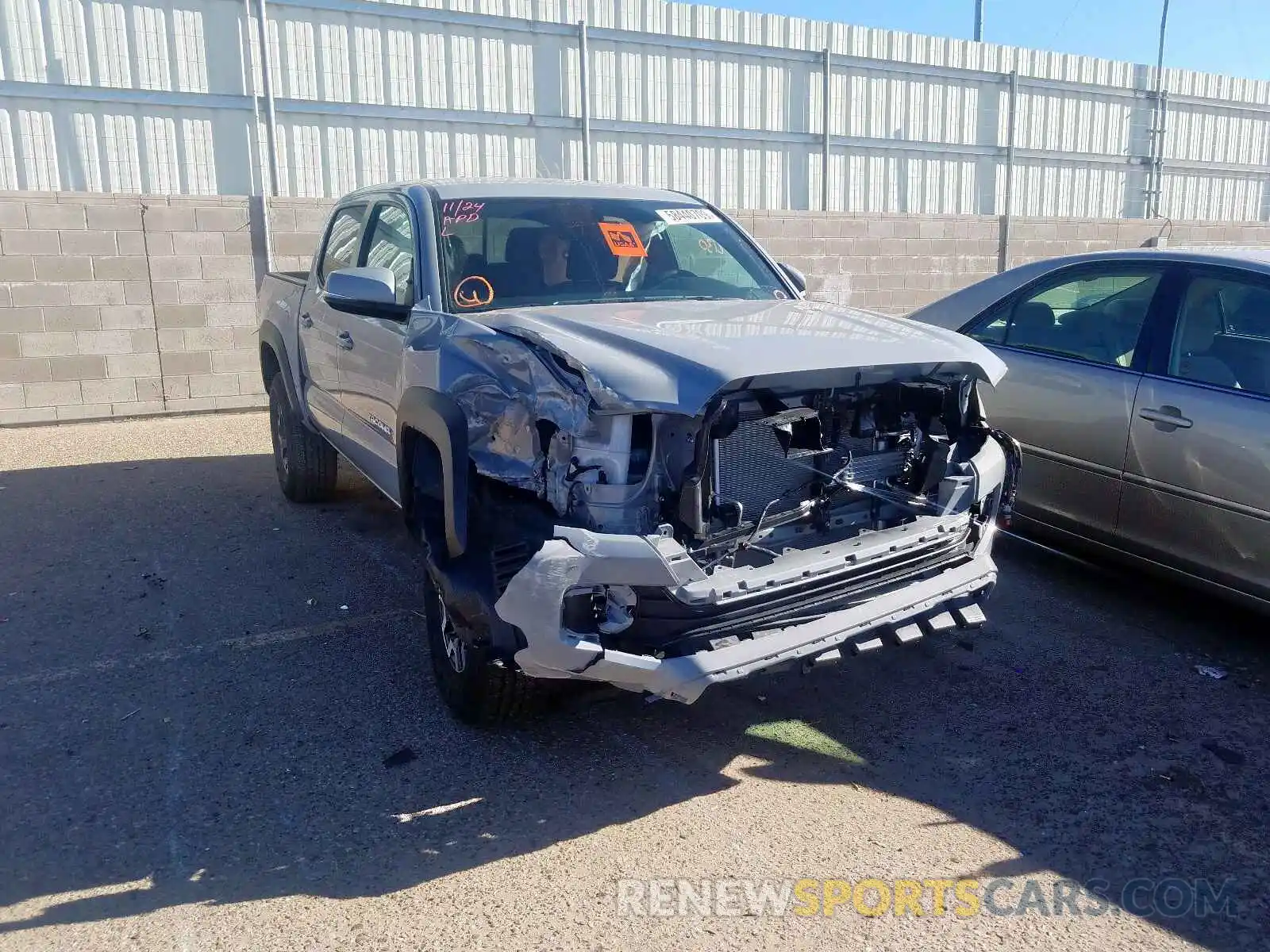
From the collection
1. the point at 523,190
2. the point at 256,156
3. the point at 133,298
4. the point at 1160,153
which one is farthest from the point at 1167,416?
the point at 1160,153

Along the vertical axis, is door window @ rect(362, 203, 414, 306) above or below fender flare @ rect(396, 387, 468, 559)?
above

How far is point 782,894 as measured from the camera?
2961 millimetres

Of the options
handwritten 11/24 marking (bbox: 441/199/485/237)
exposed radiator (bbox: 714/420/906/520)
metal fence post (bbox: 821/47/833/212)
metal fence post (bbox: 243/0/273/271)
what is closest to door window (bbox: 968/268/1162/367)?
exposed radiator (bbox: 714/420/906/520)

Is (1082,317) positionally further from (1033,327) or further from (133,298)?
(133,298)

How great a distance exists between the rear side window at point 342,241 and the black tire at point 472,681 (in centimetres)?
241

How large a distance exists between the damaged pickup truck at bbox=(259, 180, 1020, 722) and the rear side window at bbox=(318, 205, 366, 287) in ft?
3.47

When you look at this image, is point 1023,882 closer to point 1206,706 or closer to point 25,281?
point 1206,706

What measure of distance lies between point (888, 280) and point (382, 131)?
6141 millimetres

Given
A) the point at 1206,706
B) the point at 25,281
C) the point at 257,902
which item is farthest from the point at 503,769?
the point at 25,281

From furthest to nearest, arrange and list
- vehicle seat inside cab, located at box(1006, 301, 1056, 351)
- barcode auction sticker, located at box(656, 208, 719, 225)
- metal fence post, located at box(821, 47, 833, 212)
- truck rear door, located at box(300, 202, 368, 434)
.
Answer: metal fence post, located at box(821, 47, 833, 212) < truck rear door, located at box(300, 202, 368, 434) < vehicle seat inside cab, located at box(1006, 301, 1056, 351) < barcode auction sticker, located at box(656, 208, 719, 225)

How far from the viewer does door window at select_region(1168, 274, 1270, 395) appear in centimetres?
441

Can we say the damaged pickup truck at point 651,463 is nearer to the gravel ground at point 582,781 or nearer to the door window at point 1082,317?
the gravel ground at point 582,781

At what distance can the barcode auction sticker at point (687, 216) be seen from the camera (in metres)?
5.10

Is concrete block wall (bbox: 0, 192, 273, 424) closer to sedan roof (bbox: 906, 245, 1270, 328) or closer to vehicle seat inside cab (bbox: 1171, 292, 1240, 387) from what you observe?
sedan roof (bbox: 906, 245, 1270, 328)
